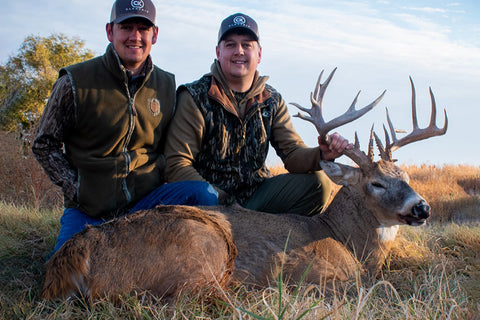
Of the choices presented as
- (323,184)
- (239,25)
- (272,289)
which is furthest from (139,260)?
(239,25)

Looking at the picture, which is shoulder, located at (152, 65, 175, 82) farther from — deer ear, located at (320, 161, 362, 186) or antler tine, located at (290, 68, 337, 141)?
deer ear, located at (320, 161, 362, 186)

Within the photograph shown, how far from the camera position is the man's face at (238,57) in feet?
14.6

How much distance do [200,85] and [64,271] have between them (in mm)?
2287

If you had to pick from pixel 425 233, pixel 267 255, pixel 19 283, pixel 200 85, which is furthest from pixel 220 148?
pixel 425 233

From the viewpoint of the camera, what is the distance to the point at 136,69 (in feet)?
13.4

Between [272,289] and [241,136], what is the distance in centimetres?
195

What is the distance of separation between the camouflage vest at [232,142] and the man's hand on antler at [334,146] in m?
0.65

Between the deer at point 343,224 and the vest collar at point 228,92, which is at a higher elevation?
the vest collar at point 228,92

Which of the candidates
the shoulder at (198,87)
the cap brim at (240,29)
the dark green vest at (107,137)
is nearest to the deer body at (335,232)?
the dark green vest at (107,137)

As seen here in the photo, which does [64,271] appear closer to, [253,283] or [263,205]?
[253,283]

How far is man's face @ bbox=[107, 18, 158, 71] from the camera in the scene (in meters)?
3.95

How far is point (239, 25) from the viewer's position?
443 centimetres

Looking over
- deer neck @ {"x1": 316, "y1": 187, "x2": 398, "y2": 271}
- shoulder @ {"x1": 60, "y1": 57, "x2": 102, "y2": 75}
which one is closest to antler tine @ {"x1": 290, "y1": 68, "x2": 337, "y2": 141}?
deer neck @ {"x1": 316, "y1": 187, "x2": 398, "y2": 271}

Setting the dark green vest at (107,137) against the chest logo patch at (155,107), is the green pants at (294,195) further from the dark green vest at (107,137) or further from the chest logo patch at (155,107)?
the chest logo patch at (155,107)
